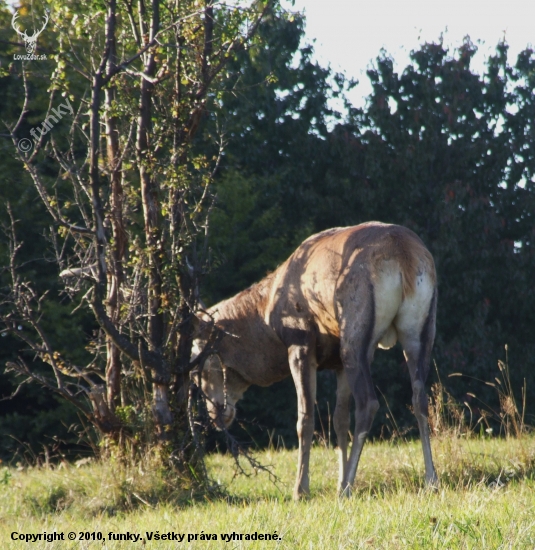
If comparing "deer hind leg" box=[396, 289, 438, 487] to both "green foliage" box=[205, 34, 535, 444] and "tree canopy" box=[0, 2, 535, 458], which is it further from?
"green foliage" box=[205, 34, 535, 444]

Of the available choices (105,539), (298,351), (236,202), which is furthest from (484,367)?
(105,539)

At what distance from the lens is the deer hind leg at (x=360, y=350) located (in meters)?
6.04

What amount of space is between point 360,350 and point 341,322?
0.29 metres

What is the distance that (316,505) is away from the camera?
5293 millimetres

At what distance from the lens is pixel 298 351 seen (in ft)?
22.4

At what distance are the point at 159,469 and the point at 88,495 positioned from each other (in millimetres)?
681

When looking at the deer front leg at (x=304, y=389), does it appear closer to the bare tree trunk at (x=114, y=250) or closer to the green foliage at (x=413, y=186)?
the bare tree trunk at (x=114, y=250)

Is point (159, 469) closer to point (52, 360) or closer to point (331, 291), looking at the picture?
point (52, 360)

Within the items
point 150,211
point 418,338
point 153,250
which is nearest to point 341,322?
point 418,338

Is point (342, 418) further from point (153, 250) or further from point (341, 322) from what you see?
point (153, 250)

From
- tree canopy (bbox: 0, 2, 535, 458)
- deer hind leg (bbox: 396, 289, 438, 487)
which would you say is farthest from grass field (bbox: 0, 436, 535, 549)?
tree canopy (bbox: 0, 2, 535, 458)

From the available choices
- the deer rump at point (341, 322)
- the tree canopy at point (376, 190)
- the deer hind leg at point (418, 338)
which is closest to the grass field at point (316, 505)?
the deer rump at point (341, 322)

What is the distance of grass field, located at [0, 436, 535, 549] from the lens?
4035 mm

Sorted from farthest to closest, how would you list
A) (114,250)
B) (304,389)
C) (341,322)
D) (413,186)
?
(413,186) < (114,250) < (304,389) < (341,322)
